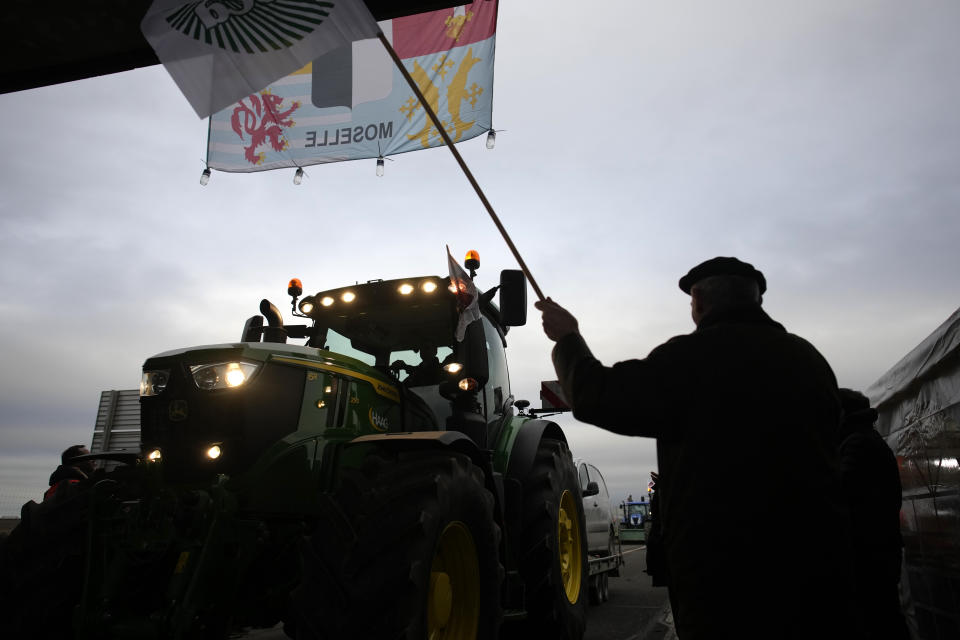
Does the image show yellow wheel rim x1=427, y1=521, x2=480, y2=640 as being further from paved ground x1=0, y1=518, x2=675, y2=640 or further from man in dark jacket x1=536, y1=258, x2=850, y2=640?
paved ground x1=0, y1=518, x2=675, y2=640

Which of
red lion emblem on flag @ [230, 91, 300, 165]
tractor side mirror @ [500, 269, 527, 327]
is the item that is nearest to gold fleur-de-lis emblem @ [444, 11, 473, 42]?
red lion emblem on flag @ [230, 91, 300, 165]

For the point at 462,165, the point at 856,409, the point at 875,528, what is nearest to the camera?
the point at 462,165

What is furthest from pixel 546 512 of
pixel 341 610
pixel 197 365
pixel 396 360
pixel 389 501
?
pixel 197 365

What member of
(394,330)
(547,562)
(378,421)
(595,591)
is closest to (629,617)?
(595,591)

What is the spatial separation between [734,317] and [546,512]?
121 inches

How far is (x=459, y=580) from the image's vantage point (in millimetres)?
3771

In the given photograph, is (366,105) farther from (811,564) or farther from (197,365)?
(811,564)

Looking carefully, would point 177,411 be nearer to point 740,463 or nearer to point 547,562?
point 547,562

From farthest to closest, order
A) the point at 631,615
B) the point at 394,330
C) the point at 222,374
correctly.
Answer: the point at 631,615, the point at 394,330, the point at 222,374

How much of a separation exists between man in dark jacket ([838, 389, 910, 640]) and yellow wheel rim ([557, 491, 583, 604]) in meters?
2.73

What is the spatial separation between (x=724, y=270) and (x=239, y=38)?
2645 mm

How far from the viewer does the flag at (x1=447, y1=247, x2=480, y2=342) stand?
14.5 ft

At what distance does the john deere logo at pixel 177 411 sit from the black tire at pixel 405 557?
1104mm

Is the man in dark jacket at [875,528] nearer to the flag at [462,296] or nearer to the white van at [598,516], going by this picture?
the flag at [462,296]
